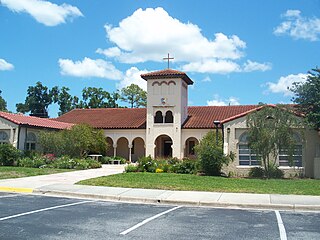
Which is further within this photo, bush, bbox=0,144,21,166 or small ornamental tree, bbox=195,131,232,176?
bush, bbox=0,144,21,166

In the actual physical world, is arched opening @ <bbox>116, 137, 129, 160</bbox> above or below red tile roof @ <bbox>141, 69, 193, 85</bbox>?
below

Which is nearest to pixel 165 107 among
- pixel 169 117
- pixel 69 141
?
pixel 169 117

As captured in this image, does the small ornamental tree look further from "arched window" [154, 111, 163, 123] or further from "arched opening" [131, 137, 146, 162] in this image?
"arched opening" [131, 137, 146, 162]

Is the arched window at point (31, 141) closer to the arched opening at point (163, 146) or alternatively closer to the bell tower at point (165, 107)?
the bell tower at point (165, 107)

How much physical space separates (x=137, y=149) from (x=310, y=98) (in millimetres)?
21733

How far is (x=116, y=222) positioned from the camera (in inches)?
343

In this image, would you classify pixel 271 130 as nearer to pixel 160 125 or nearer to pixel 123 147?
pixel 160 125

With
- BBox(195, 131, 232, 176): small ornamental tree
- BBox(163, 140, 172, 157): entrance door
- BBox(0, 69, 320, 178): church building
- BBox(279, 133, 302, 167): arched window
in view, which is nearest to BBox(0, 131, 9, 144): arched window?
BBox(0, 69, 320, 178): church building

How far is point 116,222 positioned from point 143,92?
5633 centimetres

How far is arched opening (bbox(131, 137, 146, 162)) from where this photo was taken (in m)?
39.3

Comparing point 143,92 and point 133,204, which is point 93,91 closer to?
point 143,92

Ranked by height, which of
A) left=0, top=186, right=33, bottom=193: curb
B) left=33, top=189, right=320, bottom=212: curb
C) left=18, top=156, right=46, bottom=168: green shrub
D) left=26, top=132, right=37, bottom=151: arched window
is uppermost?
left=26, top=132, right=37, bottom=151: arched window

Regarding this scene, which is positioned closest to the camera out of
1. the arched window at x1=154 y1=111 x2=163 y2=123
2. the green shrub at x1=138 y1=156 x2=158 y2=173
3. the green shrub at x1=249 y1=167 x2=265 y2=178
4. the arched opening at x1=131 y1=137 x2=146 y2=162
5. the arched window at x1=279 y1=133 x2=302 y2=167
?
the green shrub at x1=249 y1=167 x2=265 y2=178

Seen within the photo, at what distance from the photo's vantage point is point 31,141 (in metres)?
31.2
